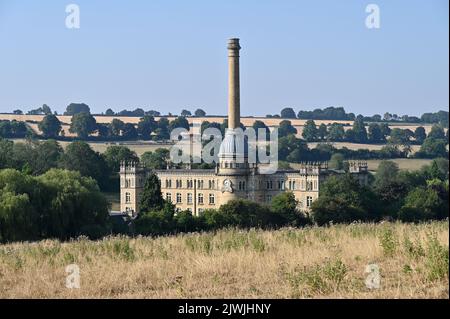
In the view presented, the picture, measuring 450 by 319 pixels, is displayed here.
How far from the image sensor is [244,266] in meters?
17.9

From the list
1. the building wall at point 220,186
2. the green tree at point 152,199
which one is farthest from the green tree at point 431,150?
the green tree at point 152,199

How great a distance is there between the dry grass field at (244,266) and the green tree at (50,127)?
165586mm

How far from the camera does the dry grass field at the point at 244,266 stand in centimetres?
1531

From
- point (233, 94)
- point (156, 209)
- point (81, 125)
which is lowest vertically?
point (156, 209)

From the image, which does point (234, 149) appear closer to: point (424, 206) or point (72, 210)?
point (424, 206)

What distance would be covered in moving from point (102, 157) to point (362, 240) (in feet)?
381

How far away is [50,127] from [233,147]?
78837 mm

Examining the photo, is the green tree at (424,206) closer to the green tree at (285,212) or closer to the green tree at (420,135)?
the green tree at (285,212)

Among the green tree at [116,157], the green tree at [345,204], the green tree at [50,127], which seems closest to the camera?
the green tree at [345,204]

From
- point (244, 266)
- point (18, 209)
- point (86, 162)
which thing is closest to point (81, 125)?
point (86, 162)

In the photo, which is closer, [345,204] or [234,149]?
[345,204]

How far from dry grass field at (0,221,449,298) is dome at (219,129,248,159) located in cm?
9374

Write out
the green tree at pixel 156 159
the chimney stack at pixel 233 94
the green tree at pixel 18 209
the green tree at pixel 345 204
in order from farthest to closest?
the green tree at pixel 156 159 < the chimney stack at pixel 233 94 < the green tree at pixel 345 204 < the green tree at pixel 18 209
